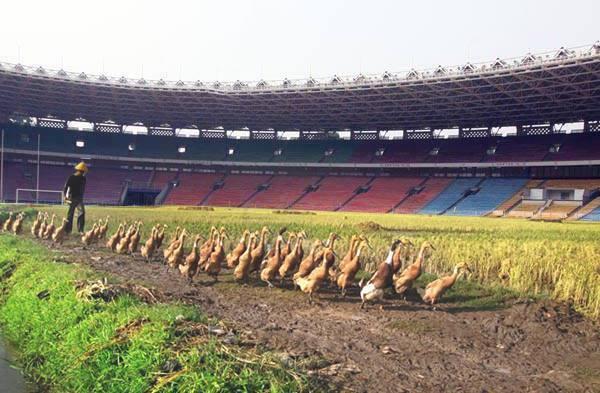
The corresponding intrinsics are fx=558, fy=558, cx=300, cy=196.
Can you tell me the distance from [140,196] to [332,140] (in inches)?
891

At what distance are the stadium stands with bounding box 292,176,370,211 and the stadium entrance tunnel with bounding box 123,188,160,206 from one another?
16514 millimetres

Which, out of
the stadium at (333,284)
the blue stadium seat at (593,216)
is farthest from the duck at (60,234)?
the blue stadium seat at (593,216)

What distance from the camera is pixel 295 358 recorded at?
259 inches

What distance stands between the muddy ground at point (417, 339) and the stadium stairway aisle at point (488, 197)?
39.7m

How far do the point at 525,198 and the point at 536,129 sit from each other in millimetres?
10395

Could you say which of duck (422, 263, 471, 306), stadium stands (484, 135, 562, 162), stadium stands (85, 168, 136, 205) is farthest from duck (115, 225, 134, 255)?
stadium stands (484, 135, 562, 162)

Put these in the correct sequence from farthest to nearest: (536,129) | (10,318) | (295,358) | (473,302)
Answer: (536,129), (473,302), (10,318), (295,358)

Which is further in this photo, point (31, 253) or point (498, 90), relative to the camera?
point (498, 90)

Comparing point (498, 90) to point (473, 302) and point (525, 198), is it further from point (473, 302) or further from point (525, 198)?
point (473, 302)

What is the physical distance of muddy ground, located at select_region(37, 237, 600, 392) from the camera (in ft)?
21.1

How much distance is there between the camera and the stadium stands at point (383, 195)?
177 ft

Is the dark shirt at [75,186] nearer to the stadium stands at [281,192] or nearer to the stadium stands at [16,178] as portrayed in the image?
the stadium stands at [281,192]

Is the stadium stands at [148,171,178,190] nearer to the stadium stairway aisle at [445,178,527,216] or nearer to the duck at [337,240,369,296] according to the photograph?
the stadium stairway aisle at [445,178,527,216]

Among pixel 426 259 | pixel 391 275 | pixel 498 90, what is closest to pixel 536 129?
pixel 498 90
